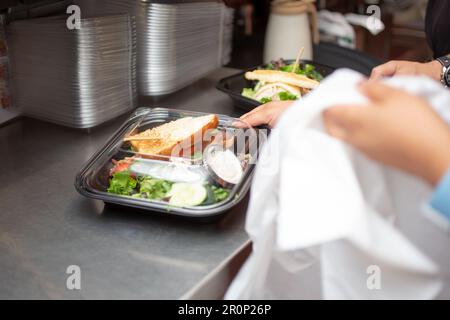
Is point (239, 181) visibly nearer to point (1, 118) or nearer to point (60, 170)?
point (60, 170)

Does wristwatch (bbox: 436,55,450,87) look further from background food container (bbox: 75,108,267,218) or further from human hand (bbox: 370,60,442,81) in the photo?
background food container (bbox: 75,108,267,218)

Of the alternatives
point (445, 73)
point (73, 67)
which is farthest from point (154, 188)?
point (445, 73)

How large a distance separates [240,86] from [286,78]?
0.18m

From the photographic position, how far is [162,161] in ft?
2.98

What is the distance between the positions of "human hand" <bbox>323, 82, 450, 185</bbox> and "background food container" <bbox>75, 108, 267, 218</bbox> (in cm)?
31

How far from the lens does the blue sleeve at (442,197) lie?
1.66ft

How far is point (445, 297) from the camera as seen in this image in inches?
25.5

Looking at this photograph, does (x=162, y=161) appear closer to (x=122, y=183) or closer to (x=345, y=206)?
(x=122, y=183)

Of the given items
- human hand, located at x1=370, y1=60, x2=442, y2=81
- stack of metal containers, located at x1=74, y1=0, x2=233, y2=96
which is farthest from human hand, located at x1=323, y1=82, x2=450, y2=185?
stack of metal containers, located at x1=74, y1=0, x2=233, y2=96

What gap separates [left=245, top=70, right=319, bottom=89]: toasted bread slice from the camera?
1.38 m

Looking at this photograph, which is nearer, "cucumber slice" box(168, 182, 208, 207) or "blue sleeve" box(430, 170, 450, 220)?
"blue sleeve" box(430, 170, 450, 220)

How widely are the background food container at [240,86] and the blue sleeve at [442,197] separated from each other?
802 millimetres
